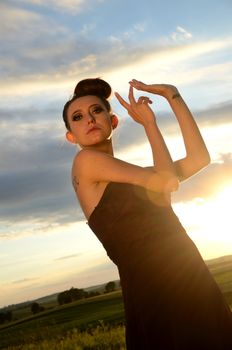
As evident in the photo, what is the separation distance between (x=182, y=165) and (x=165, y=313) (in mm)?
1273

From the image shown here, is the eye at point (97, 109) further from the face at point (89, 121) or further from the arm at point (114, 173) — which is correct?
the arm at point (114, 173)

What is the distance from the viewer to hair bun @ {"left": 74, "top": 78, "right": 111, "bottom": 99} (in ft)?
14.0

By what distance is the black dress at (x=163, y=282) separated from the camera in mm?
3381

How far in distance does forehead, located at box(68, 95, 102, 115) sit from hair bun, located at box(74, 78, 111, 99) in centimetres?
11

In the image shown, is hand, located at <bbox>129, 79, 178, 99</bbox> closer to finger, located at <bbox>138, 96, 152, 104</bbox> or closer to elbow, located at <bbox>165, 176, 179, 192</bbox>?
finger, located at <bbox>138, 96, 152, 104</bbox>

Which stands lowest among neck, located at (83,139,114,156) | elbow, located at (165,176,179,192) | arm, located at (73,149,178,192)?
elbow, located at (165,176,179,192)

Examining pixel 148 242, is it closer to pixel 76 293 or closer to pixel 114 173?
pixel 114 173

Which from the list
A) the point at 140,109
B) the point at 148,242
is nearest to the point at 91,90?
the point at 140,109

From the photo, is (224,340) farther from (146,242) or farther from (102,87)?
(102,87)

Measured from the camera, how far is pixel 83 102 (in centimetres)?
411

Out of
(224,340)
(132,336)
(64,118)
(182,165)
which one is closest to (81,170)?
(64,118)

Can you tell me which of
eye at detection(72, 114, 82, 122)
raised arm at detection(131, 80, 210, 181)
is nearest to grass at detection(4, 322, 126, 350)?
raised arm at detection(131, 80, 210, 181)

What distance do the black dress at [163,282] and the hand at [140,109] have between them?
0.55 meters

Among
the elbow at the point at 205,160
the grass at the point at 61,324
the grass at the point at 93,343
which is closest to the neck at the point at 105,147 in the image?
the elbow at the point at 205,160
